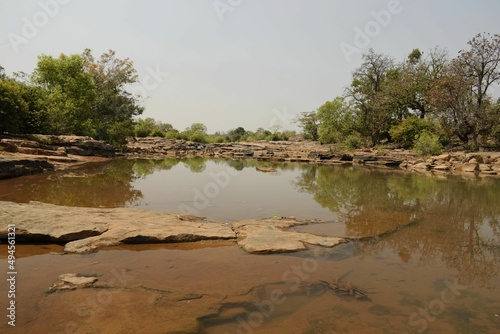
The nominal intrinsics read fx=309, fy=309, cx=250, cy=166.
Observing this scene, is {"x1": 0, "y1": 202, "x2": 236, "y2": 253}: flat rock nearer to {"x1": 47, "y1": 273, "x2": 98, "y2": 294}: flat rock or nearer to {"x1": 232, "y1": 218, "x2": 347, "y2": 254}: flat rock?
{"x1": 232, "y1": 218, "x2": 347, "y2": 254}: flat rock

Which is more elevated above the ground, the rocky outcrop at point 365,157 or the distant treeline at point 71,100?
the distant treeline at point 71,100

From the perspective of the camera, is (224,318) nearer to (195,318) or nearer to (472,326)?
(195,318)

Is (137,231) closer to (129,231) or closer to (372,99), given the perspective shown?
(129,231)

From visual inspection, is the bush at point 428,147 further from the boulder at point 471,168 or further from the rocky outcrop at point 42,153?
the rocky outcrop at point 42,153

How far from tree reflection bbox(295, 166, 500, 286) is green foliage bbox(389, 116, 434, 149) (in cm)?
2231

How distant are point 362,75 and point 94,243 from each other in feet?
138

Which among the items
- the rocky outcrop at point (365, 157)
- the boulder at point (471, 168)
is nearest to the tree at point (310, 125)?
the rocky outcrop at point (365, 157)

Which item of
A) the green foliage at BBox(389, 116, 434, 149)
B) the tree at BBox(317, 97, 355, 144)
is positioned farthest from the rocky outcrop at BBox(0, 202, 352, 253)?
the tree at BBox(317, 97, 355, 144)

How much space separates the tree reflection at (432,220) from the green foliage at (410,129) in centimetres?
2231

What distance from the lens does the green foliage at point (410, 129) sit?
34.4 metres

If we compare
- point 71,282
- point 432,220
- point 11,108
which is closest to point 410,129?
point 432,220

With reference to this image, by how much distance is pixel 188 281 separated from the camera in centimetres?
408

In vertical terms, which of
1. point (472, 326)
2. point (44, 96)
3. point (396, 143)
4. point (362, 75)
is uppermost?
point (362, 75)

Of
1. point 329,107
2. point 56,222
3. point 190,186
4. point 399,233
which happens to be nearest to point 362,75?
point 329,107
